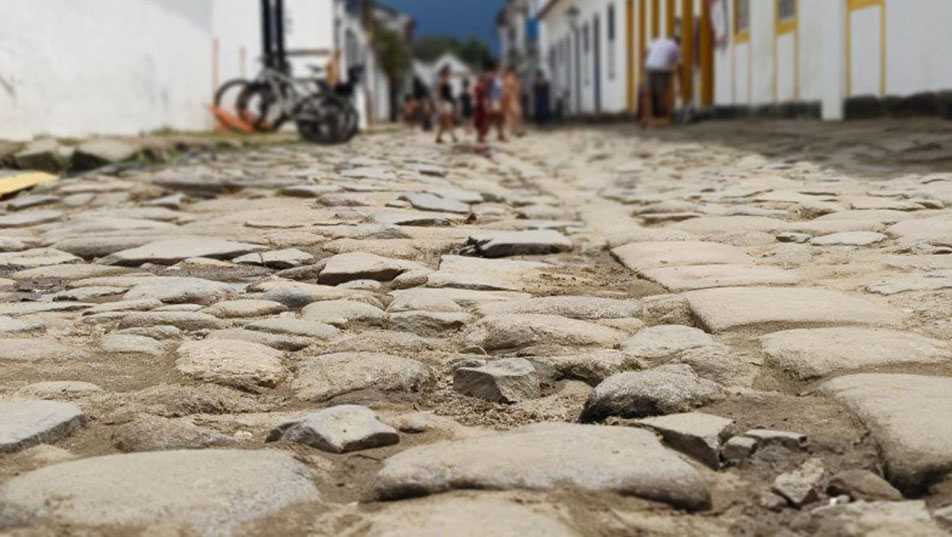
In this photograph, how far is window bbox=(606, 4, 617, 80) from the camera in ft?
89.2

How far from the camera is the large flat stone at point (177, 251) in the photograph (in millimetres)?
4605

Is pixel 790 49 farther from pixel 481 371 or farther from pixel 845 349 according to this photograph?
pixel 481 371

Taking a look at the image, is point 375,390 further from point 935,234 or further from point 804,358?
point 935,234

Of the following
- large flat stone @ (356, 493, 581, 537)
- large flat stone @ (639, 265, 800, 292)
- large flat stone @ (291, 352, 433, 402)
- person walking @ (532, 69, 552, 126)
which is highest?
person walking @ (532, 69, 552, 126)

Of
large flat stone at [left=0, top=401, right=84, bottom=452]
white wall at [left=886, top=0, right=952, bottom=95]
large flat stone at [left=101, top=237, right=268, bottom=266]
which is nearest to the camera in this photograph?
large flat stone at [left=0, top=401, right=84, bottom=452]

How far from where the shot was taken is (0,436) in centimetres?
218

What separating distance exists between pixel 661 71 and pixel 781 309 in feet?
51.7

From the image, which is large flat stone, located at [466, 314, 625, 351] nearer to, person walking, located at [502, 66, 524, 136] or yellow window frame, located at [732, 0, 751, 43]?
yellow window frame, located at [732, 0, 751, 43]

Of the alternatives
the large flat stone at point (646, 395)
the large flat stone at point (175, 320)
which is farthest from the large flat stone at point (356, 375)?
the large flat stone at point (175, 320)

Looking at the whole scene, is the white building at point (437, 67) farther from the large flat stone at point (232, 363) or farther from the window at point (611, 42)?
the large flat stone at point (232, 363)

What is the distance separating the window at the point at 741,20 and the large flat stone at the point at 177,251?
12.9 metres

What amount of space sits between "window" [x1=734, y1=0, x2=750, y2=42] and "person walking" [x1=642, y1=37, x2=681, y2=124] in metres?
1.30

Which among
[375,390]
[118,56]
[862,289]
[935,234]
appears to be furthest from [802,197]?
[118,56]

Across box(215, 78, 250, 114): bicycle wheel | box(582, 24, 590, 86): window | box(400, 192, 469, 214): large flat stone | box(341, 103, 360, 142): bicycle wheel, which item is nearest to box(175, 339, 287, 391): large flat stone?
box(400, 192, 469, 214): large flat stone
